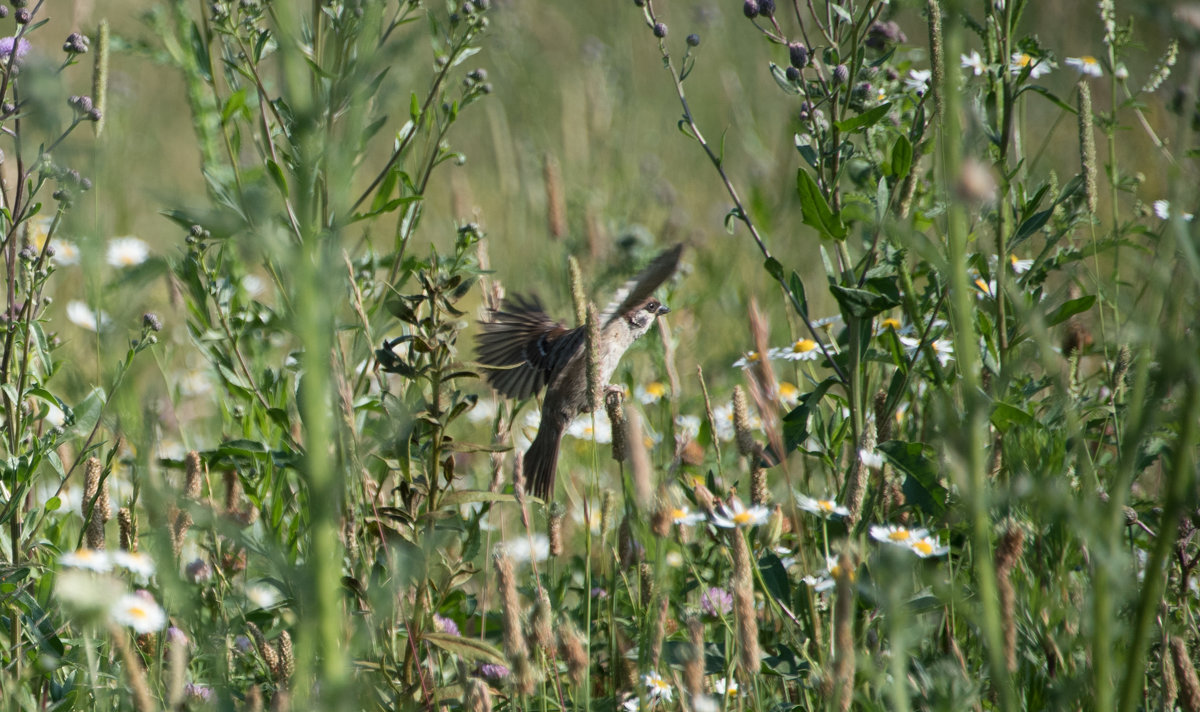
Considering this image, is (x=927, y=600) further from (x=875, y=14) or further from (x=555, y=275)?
(x=555, y=275)

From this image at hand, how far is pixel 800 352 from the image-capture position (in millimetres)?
2559

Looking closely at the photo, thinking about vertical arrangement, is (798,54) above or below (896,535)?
above

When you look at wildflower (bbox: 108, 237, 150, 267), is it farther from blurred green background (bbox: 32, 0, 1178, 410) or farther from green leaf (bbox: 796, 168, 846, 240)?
green leaf (bbox: 796, 168, 846, 240)

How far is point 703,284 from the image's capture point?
5.12 m

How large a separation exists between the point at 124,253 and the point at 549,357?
6.96ft

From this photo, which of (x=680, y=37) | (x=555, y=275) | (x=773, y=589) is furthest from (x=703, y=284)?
(x=773, y=589)

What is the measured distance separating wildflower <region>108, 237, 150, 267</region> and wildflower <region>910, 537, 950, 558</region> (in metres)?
3.05

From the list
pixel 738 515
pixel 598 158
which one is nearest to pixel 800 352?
pixel 738 515

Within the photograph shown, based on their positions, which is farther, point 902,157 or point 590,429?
point 590,429

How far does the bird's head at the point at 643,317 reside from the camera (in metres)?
2.73

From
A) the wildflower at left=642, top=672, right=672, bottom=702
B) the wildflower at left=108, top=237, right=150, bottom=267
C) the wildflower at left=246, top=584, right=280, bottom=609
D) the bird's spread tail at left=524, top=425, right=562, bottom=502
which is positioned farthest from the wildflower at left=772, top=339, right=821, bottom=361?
the wildflower at left=108, top=237, right=150, bottom=267

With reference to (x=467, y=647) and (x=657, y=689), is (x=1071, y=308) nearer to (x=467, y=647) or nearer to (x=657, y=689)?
(x=657, y=689)

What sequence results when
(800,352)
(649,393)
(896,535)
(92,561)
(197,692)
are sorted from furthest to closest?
1. (649,393)
2. (800,352)
3. (896,535)
4. (197,692)
5. (92,561)

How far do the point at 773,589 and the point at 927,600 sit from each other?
10.8 inches
